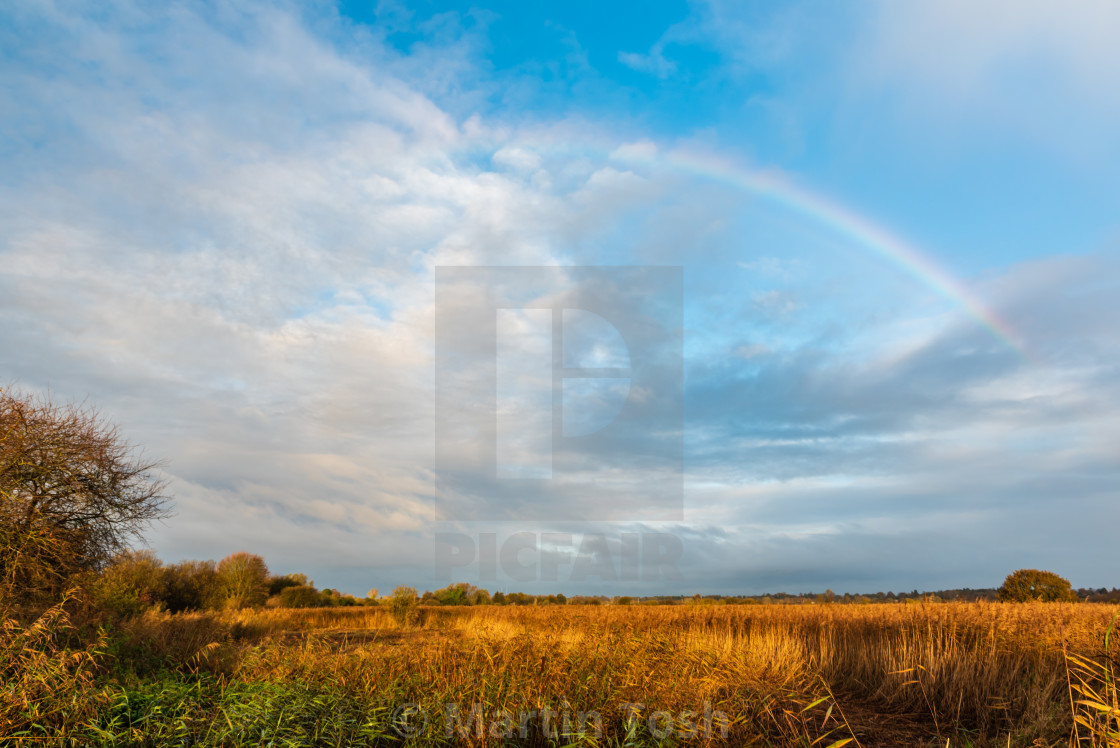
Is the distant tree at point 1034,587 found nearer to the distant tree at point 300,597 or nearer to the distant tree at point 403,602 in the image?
the distant tree at point 403,602

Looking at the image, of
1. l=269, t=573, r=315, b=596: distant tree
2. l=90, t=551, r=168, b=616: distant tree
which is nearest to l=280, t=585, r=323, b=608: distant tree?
l=269, t=573, r=315, b=596: distant tree

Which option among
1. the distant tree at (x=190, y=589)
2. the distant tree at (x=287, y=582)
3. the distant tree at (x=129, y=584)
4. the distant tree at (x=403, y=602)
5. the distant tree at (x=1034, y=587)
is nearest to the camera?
the distant tree at (x=129, y=584)

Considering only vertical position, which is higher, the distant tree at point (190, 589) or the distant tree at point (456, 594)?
the distant tree at point (190, 589)

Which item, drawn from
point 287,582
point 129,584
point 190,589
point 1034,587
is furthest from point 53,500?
point 1034,587

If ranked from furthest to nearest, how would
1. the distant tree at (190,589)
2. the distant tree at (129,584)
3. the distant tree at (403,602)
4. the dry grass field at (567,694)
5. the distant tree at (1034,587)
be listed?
the distant tree at (1034,587)
the distant tree at (403,602)
the distant tree at (190,589)
the distant tree at (129,584)
the dry grass field at (567,694)

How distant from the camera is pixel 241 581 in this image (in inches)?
1267

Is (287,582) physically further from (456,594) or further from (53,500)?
(53,500)

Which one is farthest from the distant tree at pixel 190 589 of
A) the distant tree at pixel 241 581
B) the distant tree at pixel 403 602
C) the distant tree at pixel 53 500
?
the distant tree at pixel 53 500

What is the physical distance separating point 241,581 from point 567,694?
106 ft

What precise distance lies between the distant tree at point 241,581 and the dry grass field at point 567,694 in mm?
21808

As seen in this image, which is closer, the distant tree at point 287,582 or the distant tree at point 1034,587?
the distant tree at point 1034,587

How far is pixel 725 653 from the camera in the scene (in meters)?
9.32

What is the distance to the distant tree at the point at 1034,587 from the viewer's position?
→ 128ft

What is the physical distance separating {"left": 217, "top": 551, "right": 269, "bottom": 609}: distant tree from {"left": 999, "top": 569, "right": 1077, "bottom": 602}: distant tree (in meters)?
47.9
